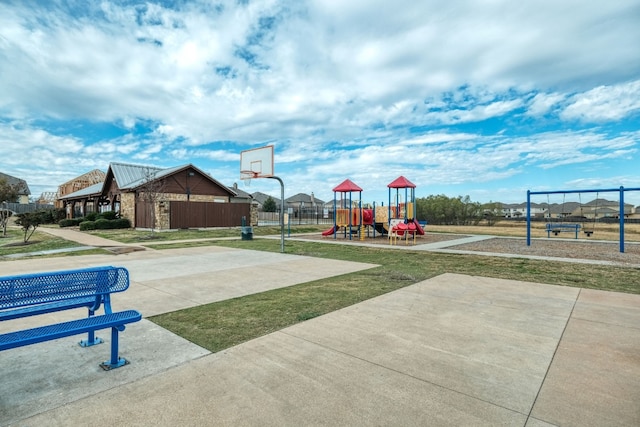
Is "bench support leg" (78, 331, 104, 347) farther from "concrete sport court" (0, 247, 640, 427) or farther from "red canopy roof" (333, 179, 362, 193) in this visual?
"red canopy roof" (333, 179, 362, 193)

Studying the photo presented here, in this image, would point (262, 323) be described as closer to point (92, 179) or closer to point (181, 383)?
point (181, 383)

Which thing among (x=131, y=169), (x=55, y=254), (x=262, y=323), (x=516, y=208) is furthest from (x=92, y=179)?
(x=516, y=208)

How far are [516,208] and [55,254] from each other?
106 metres

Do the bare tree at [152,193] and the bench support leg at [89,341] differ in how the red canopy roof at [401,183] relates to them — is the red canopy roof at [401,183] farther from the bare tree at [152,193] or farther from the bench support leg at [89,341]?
the bench support leg at [89,341]

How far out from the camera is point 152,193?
21.1m

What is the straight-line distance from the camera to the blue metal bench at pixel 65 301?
2.99 meters

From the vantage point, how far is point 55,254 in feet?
40.2

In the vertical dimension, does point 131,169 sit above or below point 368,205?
above

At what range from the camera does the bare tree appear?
21241 millimetres

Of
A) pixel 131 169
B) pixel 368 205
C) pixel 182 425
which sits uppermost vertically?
pixel 131 169

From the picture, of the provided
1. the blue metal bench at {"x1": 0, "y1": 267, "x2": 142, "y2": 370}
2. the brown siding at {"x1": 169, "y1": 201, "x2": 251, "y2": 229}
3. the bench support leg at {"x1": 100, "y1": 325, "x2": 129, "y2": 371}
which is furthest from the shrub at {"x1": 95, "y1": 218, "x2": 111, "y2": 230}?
the bench support leg at {"x1": 100, "y1": 325, "x2": 129, "y2": 371}

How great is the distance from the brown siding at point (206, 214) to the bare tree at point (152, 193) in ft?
4.36

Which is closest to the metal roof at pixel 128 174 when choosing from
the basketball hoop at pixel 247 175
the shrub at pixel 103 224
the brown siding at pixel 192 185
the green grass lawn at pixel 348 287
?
the brown siding at pixel 192 185

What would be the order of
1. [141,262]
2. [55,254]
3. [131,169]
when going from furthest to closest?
[131,169]
[55,254]
[141,262]
